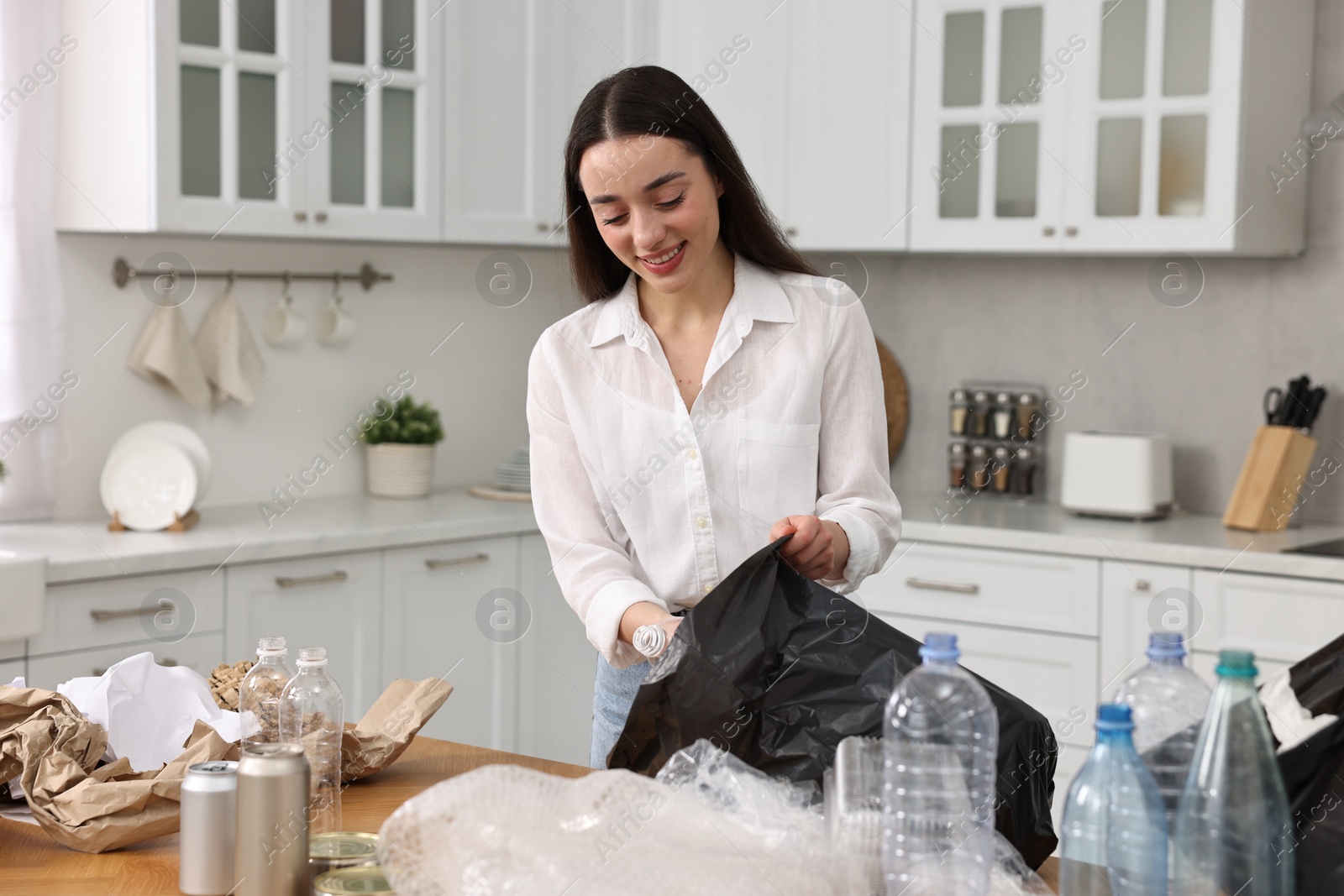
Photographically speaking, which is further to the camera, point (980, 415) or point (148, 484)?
point (980, 415)

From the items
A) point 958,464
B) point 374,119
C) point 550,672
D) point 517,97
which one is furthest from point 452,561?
point 958,464

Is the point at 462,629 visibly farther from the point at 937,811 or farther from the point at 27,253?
the point at 937,811

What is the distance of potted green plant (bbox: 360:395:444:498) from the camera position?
148 inches

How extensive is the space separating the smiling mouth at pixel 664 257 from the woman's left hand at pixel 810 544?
36 centimetres

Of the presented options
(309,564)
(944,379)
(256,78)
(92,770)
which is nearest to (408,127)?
(256,78)

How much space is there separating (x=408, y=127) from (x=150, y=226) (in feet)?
2.46

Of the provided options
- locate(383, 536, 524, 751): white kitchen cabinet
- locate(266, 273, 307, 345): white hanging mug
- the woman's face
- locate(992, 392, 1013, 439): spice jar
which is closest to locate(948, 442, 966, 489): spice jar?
locate(992, 392, 1013, 439): spice jar

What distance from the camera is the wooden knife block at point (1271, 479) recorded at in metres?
3.27

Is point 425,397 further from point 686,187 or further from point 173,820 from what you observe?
point 173,820

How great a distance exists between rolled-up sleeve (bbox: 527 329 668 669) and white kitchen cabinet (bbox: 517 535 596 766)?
178cm

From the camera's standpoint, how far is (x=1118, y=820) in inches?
41.7

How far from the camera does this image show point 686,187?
5.57 ft

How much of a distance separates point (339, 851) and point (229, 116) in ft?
7.43

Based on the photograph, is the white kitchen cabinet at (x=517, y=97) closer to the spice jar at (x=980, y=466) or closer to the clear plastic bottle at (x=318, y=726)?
the spice jar at (x=980, y=466)
